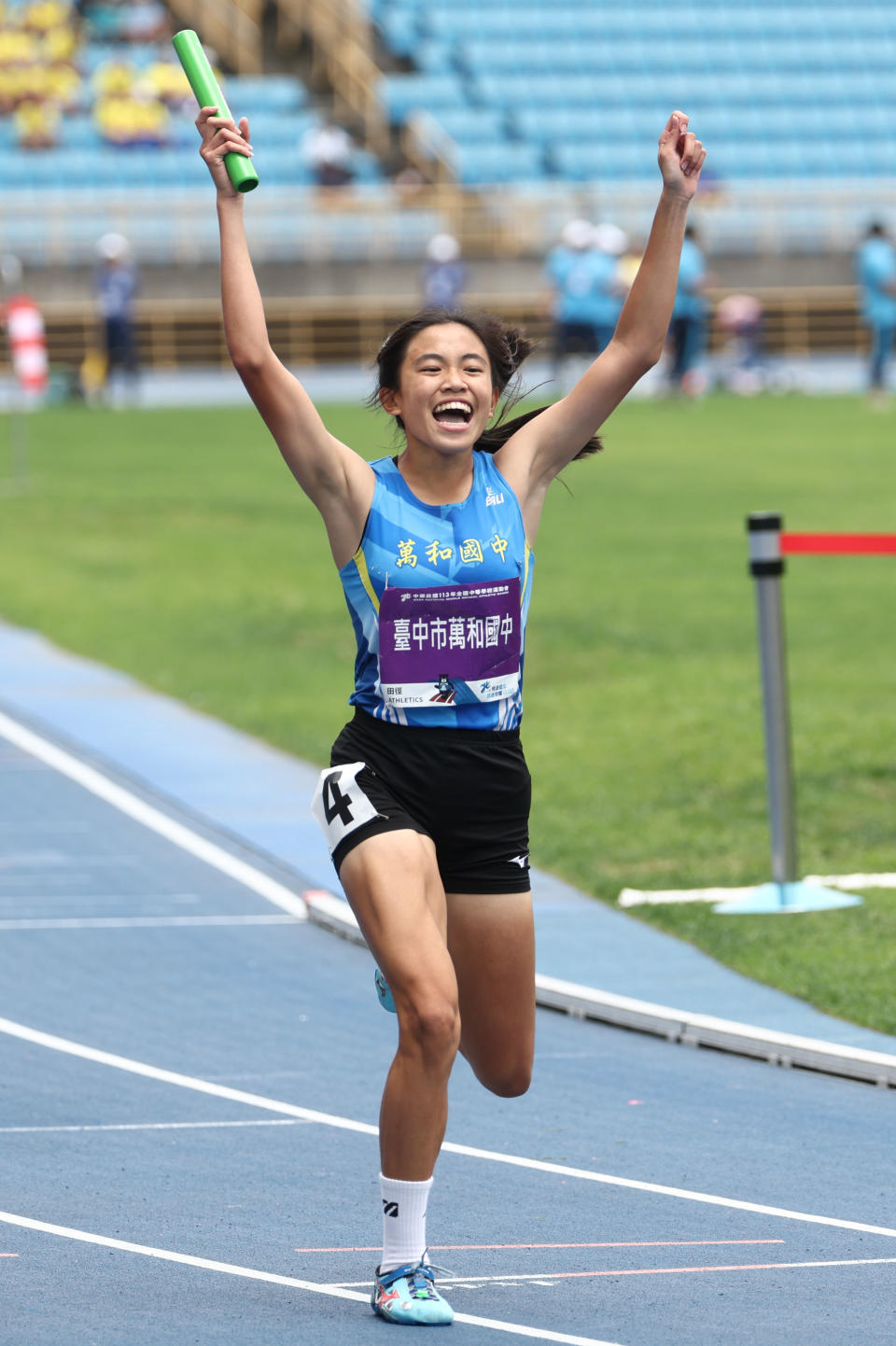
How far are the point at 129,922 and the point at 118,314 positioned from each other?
25.9m

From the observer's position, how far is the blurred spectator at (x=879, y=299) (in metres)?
31.5

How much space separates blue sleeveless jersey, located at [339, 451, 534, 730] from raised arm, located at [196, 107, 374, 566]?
0.05 meters

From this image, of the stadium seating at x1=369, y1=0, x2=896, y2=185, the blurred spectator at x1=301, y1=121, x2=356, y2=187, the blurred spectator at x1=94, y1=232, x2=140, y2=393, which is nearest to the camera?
the blurred spectator at x1=94, y1=232, x2=140, y2=393

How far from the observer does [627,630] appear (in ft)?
50.6

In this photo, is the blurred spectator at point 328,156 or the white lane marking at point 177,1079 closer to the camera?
the white lane marking at point 177,1079

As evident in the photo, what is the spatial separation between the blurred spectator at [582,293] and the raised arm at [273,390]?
2819 centimetres

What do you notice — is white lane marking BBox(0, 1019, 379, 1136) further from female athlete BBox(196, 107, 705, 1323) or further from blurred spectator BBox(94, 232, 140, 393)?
blurred spectator BBox(94, 232, 140, 393)

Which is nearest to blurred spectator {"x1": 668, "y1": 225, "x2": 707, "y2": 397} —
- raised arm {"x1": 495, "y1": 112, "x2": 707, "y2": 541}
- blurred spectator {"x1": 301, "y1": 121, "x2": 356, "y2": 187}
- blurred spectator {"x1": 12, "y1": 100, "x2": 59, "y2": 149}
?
blurred spectator {"x1": 301, "y1": 121, "x2": 356, "y2": 187}

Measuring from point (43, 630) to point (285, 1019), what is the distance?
891 cm

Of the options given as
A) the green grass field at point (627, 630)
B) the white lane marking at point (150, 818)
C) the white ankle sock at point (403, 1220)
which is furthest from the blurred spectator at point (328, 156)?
the white ankle sock at point (403, 1220)

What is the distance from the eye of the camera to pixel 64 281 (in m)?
39.1

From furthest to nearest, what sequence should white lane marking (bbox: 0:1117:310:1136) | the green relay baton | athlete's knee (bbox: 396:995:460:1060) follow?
white lane marking (bbox: 0:1117:310:1136) → the green relay baton → athlete's knee (bbox: 396:995:460:1060)

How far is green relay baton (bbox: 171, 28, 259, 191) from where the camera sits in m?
4.71

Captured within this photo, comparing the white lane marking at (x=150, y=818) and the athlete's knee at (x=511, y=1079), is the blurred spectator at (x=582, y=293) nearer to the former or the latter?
the white lane marking at (x=150, y=818)
